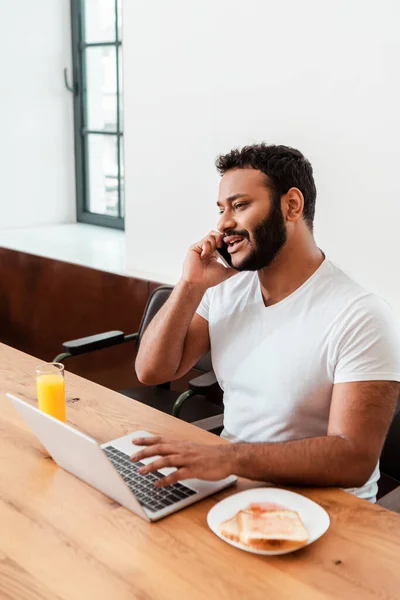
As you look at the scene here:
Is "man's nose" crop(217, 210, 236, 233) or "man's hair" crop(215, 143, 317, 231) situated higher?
"man's hair" crop(215, 143, 317, 231)

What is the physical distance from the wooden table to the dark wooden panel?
61.2 inches

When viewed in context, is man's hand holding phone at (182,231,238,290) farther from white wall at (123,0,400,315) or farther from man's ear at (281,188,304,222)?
white wall at (123,0,400,315)

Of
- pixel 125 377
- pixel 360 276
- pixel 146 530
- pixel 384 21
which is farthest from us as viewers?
pixel 125 377

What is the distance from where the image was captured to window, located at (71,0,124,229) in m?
3.62

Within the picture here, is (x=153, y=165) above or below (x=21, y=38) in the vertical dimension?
below

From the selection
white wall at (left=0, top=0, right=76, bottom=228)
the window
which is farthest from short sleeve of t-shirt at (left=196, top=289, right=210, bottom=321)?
white wall at (left=0, top=0, right=76, bottom=228)

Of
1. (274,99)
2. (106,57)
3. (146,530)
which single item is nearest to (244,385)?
(146,530)

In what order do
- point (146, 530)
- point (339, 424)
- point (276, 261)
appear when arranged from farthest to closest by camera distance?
1. point (276, 261)
2. point (339, 424)
3. point (146, 530)

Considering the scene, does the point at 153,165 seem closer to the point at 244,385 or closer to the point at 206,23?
the point at 206,23

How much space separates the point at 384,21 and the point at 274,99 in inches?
16.8

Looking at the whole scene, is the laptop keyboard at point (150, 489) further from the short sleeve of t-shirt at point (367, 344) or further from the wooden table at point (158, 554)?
the short sleeve of t-shirt at point (367, 344)

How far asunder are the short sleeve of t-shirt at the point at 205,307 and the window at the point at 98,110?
82.7 inches

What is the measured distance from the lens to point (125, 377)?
2.94m

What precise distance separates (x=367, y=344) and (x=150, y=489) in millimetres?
498
